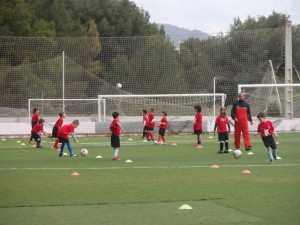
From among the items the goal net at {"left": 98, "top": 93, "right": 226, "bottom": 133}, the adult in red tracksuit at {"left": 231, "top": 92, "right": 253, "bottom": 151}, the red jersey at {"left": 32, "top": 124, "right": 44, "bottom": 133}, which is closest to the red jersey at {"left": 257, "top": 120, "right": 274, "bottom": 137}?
the adult in red tracksuit at {"left": 231, "top": 92, "right": 253, "bottom": 151}

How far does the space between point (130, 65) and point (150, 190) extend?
33807 millimetres

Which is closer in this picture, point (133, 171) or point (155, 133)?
point (133, 171)

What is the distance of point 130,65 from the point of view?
4819cm

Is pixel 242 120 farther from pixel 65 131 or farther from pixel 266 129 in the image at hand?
pixel 65 131

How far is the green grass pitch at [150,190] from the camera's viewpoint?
1152 cm

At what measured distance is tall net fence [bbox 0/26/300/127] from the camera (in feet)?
153

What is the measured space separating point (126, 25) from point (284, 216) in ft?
224

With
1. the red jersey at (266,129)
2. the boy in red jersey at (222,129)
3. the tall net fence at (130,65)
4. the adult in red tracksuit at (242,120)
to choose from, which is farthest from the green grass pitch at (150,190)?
the tall net fence at (130,65)

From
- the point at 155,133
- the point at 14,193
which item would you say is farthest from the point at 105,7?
the point at 14,193

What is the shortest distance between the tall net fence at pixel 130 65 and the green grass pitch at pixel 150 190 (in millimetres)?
23229

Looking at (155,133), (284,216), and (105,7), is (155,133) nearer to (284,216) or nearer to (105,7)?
(284,216)

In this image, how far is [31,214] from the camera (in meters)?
11.9

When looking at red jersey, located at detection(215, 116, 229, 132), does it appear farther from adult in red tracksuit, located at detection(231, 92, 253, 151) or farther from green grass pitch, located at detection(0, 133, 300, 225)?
green grass pitch, located at detection(0, 133, 300, 225)

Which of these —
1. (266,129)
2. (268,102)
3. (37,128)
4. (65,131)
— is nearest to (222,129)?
(65,131)
